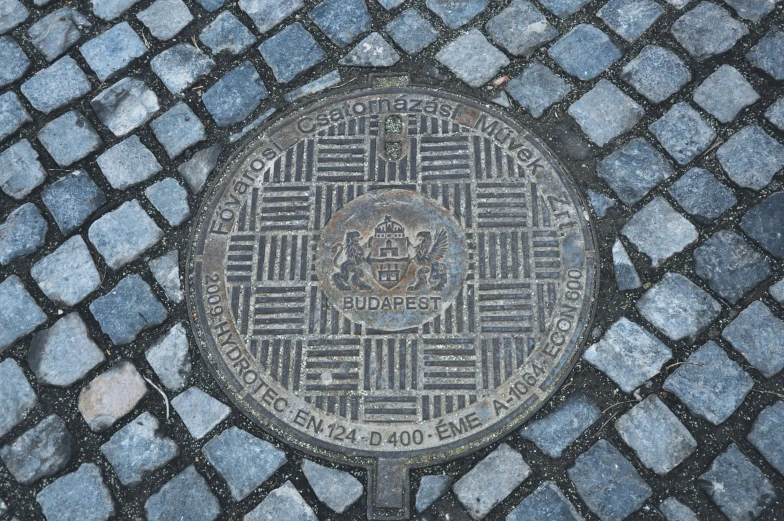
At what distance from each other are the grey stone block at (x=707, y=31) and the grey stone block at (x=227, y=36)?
7.21 ft

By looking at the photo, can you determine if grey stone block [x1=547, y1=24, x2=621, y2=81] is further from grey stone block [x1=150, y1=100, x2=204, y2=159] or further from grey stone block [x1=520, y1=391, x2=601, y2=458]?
grey stone block [x1=150, y1=100, x2=204, y2=159]

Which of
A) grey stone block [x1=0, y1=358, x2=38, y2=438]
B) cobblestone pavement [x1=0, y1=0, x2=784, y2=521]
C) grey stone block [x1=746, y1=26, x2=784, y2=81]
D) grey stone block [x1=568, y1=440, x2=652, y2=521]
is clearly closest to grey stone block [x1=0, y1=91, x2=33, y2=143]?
cobblestone pavement [x1=0, y1=0, x2=784, y2=521]

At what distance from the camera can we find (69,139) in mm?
3414

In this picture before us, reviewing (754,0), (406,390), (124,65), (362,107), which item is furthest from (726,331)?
(124,65)

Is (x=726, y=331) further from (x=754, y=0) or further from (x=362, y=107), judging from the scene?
(x=362, y=107)

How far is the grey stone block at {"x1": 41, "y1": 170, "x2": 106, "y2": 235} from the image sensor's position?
3.29m

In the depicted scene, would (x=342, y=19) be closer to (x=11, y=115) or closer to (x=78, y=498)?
(x=11, y=115)

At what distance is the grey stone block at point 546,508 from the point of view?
2.79 meters

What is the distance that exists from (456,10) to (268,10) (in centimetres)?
100

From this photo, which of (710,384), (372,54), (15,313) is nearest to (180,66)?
(372,54)

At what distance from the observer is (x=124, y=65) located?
11.6ft

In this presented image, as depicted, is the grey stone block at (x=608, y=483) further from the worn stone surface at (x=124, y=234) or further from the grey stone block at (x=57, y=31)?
the grey stone block at (x=57, y=31)

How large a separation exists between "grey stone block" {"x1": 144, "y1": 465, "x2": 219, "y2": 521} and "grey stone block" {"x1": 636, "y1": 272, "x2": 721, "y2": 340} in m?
2.05

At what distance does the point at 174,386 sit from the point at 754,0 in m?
3.44
